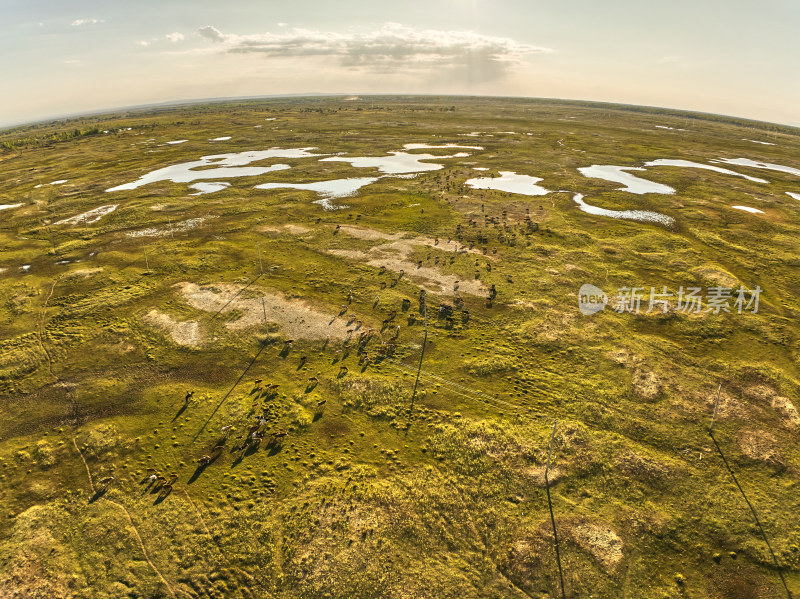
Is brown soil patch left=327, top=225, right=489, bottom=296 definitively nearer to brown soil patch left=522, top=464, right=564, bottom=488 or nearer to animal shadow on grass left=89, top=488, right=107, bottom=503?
brown soil patch left=522, top=464, right=564, bottom=488

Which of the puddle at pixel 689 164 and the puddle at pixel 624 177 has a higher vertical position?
the puddle at pixel 689 164

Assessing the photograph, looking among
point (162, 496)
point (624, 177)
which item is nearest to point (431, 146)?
point (624, 177)

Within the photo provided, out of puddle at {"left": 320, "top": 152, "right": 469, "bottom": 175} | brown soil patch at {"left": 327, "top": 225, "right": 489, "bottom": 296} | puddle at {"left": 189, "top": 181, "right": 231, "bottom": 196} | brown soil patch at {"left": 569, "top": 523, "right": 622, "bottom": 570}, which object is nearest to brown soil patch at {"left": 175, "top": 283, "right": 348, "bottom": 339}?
brown soil patch at {"left": 327, "top": 225, "right": 489, "bottom": 296}

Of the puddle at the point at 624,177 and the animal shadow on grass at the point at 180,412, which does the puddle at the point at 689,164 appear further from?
the animal shadow on grass at the point at 180,412

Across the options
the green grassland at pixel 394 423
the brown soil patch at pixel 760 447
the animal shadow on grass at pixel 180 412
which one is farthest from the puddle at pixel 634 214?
the animal shadow on grass at pixel 180 412

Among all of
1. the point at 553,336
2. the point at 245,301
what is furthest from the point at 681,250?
the point at 245,301

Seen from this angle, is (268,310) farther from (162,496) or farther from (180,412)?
(162,496)
